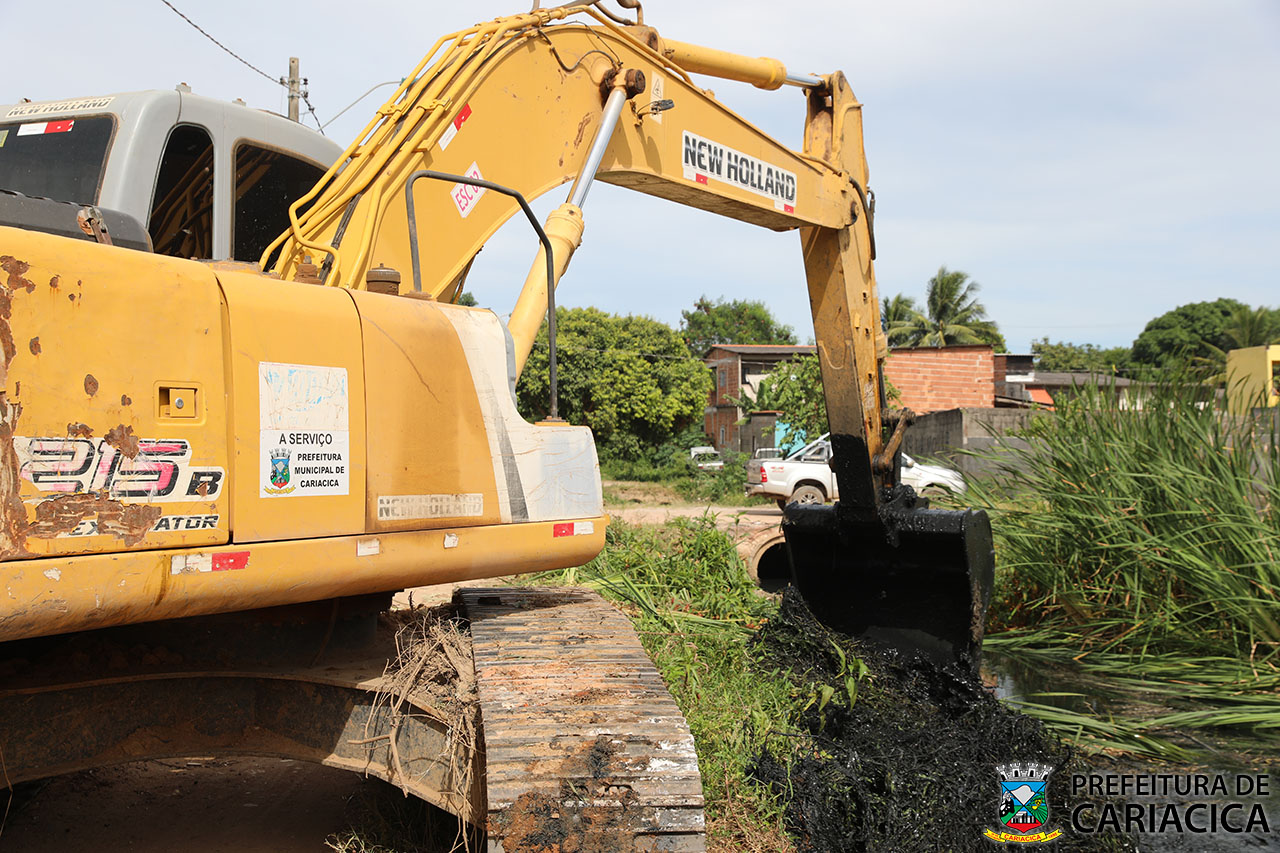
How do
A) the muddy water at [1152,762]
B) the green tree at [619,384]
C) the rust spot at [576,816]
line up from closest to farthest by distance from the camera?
→ the rust spot at [576,816], the muddy water at [1152,762], the green tree at [619,384]

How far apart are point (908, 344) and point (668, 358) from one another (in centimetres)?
1627

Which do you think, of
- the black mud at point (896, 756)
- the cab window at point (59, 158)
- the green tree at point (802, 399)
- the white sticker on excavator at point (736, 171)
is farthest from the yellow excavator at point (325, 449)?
the green tree at point (802, 399)

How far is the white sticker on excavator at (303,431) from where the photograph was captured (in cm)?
271

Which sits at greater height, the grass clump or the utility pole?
the utility pole

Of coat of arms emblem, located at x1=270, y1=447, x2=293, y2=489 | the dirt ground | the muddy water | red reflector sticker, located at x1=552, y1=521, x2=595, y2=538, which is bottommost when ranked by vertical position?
the muddy water

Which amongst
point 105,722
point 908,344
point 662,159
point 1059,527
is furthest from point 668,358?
point 105,722

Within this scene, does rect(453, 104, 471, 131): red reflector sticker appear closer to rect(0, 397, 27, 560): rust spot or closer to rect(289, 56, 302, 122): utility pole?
rect(0, 397, 27, 560): rust spot

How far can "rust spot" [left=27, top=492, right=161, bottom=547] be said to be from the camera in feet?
A: 7.52

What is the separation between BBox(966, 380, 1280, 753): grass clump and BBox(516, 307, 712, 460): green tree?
74.2 ft

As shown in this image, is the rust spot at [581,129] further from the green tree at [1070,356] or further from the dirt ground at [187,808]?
the green tree at [1070,356]

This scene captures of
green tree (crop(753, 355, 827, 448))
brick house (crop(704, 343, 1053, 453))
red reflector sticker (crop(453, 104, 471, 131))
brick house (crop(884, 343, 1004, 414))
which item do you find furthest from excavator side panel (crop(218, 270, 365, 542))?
brick house (crop(884, 343, 1004, 414))

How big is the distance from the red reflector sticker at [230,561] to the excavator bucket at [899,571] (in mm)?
4202

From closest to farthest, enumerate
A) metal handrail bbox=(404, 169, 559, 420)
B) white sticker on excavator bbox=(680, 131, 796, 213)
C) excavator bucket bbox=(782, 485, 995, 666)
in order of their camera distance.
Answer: metal handrail bbox=(404, 169, 559, 420), white sticker on excavator bbox=(680, 131, 796, 213), excavator bucket bbox=(782, 485, 995, 666)

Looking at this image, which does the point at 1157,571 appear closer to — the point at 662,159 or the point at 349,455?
the point at 662,159
